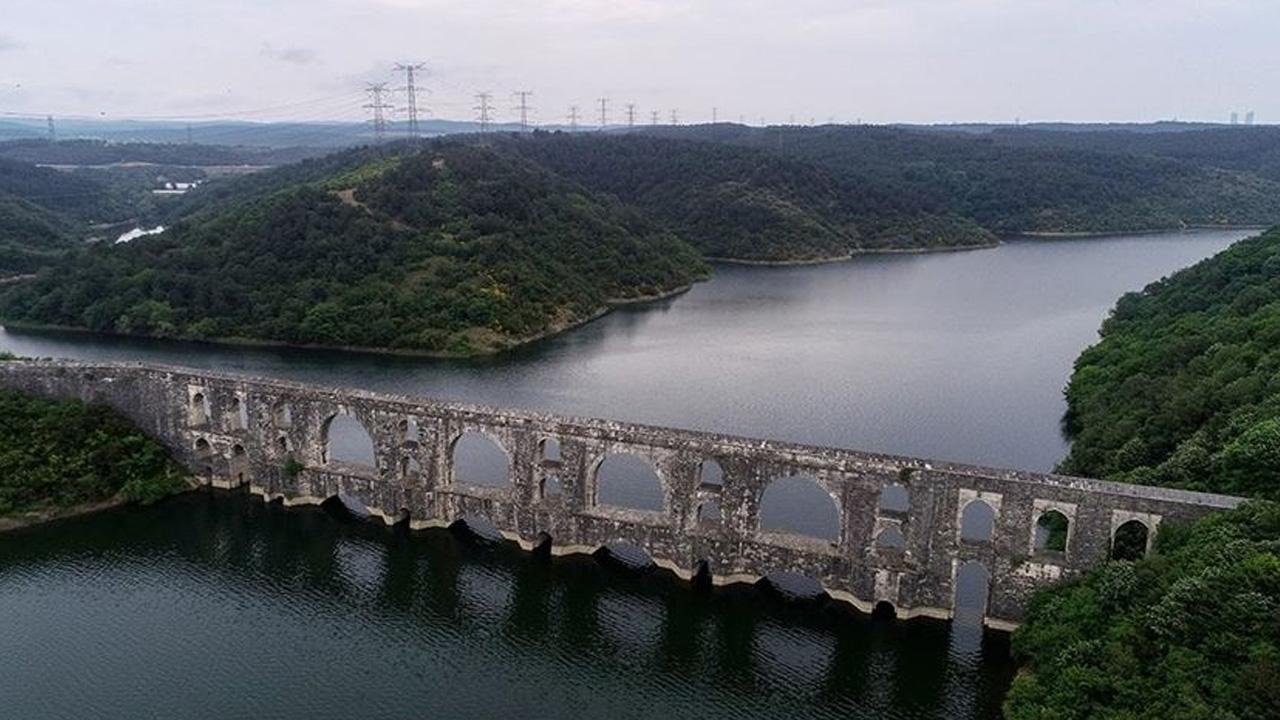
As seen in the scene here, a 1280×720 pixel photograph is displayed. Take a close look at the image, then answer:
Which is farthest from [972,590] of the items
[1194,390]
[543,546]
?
[543,546]

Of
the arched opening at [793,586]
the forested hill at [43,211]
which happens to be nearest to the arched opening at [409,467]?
the arched opening at [793,586]

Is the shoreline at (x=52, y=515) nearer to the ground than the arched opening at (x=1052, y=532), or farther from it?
nearer to the ground

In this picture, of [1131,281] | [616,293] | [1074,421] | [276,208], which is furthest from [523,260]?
[1131,281]

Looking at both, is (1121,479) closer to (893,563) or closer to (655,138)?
(893,563)

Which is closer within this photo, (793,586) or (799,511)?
(793,586)

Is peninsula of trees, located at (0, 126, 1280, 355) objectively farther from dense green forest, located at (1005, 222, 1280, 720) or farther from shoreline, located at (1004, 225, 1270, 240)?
dense green forest, located at (1005, 222, 1280, 720)

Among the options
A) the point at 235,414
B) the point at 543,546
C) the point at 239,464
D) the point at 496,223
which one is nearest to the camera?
the point at 543,546

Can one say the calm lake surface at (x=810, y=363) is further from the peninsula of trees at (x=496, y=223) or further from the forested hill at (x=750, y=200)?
the forested hill at (x=750, y=200)

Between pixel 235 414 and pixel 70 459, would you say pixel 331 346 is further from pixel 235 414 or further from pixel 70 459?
pixel 70 459
